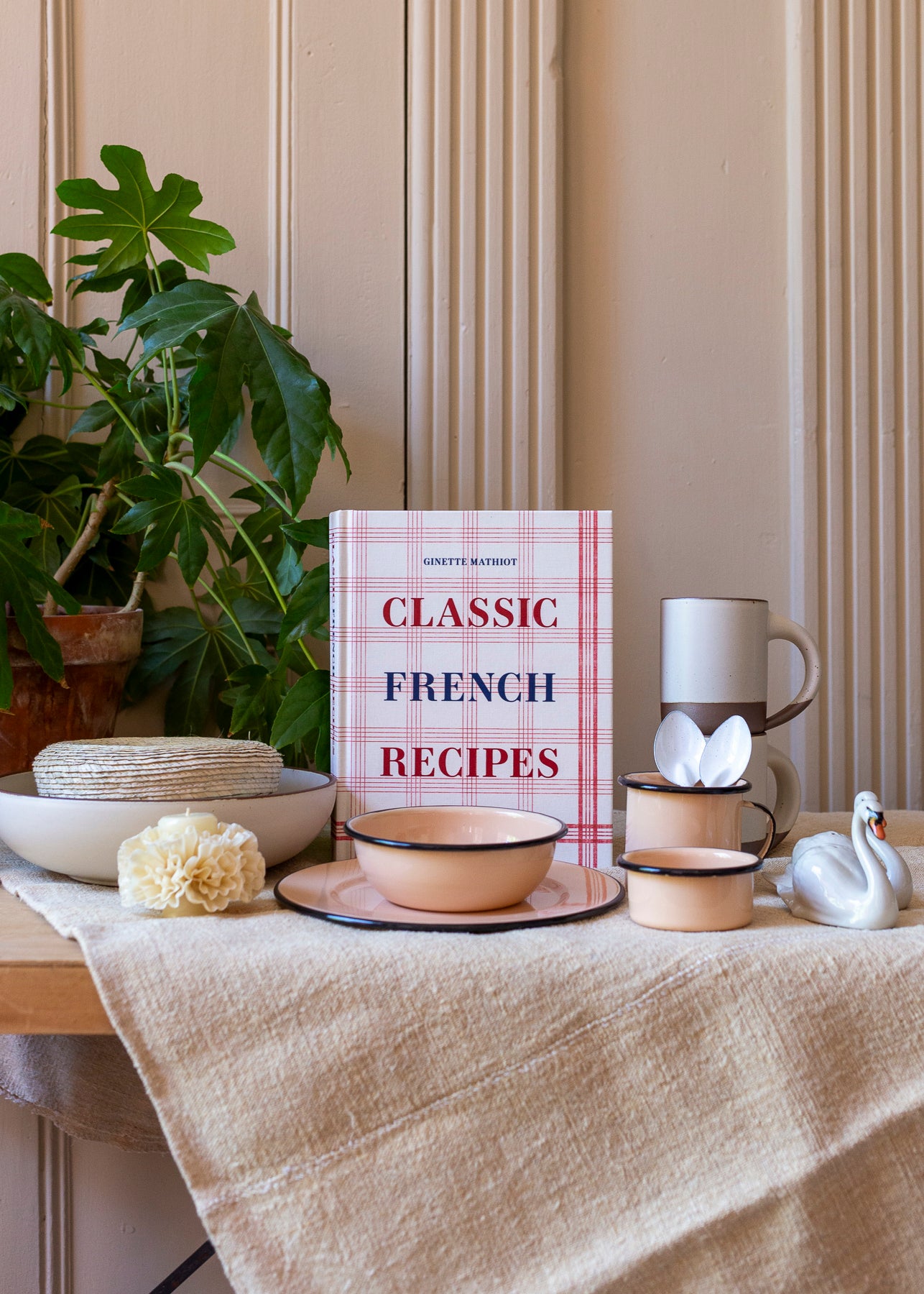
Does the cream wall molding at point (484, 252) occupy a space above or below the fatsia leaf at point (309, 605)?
above

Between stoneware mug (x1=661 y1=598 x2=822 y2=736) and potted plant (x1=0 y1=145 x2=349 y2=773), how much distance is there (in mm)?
295

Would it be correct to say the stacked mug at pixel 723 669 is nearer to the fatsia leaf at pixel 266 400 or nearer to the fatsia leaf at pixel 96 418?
the fatsia leaf at pixel 266 400

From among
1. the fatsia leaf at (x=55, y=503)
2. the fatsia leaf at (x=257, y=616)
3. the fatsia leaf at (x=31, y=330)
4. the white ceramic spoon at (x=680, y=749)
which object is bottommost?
the white ceramic spoon at (x=680, y=749)

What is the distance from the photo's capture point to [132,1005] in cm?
47

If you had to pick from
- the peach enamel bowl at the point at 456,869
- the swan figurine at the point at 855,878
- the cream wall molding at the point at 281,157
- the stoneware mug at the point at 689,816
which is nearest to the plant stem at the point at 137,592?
the cream wall molding at the point at 281,157

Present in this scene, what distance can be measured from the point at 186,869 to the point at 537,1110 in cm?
24

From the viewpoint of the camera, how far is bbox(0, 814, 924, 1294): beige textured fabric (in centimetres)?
44

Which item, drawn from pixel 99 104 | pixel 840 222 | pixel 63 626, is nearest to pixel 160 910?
pixel 63 626

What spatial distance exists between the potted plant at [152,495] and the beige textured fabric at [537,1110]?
332 millimetres

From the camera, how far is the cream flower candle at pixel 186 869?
56 cm

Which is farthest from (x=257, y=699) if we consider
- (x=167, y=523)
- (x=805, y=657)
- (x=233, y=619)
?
(x=805, y=657)

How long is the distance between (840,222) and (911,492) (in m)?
0.33

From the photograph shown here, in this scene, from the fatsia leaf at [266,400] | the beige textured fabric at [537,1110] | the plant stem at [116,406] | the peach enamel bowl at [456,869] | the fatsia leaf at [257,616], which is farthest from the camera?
the fatsia leaf at [257,616]

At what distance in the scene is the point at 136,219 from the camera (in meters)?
0.87
